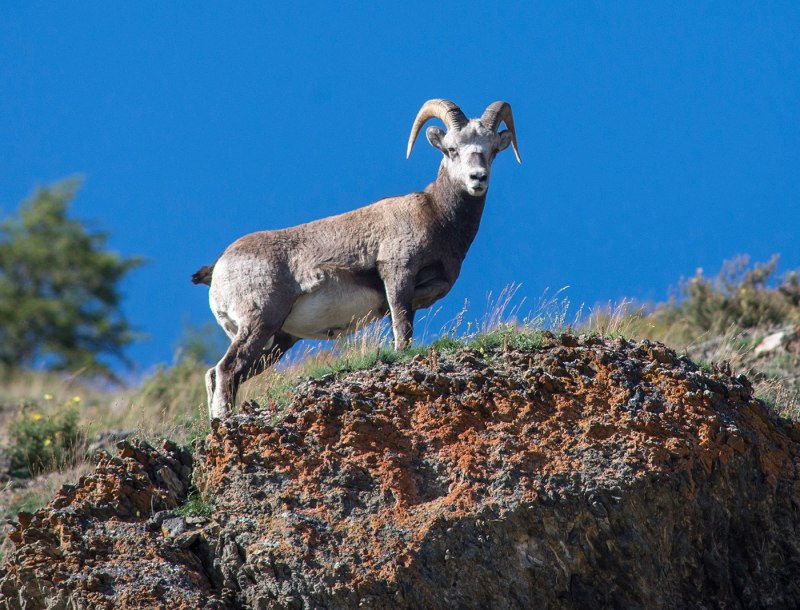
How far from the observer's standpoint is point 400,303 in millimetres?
11469

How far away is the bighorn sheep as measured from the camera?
1149 cm

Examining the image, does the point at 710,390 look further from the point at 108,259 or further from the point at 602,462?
the point at 108,259

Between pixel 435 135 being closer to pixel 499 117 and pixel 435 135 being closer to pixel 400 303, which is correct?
pixel 499 117

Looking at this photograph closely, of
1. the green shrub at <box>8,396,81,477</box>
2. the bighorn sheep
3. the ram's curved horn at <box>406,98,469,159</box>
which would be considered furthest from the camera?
the green shrub at <box>8,396,81,477</box>

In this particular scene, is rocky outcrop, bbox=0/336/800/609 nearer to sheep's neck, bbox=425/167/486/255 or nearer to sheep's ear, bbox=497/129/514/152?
sheep's neck, bbox=425/167/486/255

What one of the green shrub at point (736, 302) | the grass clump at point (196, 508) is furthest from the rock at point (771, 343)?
the grass clump at point (196, 508)

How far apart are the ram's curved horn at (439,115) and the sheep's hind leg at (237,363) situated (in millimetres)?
2383

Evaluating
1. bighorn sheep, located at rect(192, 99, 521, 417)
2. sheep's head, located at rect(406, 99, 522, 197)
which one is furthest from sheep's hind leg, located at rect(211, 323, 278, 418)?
sheep's head, located at rect(406, 99, 522, 197)

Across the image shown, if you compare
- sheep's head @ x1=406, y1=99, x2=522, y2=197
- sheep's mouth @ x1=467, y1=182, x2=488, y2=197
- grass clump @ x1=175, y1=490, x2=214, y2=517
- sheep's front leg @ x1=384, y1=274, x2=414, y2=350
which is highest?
sheep's head @ x1=406, y1=99, x2=522, y2=197

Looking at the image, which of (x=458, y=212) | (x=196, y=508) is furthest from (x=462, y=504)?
(x=458, y=212)

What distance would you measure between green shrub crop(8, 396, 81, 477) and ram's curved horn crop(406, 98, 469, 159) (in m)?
4.81

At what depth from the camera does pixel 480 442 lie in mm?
9047

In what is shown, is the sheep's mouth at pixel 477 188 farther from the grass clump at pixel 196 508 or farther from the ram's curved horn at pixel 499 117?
the grass clump at pixel 196 508

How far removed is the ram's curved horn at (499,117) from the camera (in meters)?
12.2
